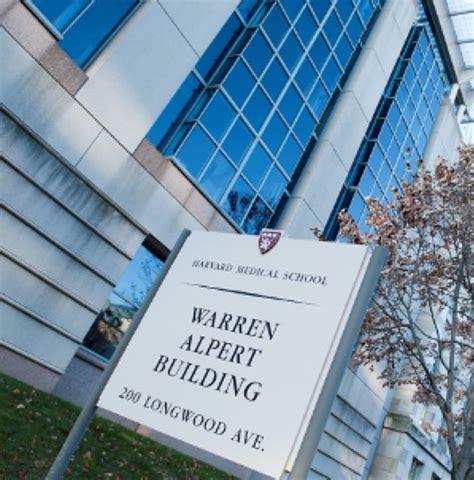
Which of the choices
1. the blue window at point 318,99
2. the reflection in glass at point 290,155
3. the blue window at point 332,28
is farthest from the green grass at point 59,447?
the blue window at point 332,28

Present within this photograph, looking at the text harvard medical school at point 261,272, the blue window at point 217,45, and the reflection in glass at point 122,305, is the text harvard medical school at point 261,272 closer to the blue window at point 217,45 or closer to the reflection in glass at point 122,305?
the reflection in glass at point 122,305

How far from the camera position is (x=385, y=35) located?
2044 centimetres

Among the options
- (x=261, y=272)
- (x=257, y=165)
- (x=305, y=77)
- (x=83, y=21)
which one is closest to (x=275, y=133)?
(x=257, y=165)

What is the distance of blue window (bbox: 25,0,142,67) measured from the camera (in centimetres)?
982

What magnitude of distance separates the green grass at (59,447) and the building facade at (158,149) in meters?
1.48

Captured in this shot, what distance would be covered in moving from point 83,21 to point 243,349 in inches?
374

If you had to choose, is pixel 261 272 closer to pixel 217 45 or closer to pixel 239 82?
pixel 239 82

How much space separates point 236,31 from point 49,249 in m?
8.55

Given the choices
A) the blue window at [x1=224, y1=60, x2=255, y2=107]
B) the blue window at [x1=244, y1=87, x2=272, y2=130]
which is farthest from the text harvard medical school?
the blue window at [x1=244, y1=87, x2=272, y2=130]

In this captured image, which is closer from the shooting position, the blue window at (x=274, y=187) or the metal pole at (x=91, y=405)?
the metal pole at (x=91, y=405)

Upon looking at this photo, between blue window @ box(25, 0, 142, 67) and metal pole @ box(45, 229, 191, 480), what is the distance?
300 inches

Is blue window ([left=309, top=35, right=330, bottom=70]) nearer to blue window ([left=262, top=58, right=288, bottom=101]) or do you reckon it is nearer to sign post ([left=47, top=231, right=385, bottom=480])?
blue window ([left=262, top=58, right=288, bottom=101])

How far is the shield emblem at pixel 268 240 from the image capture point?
367 cm

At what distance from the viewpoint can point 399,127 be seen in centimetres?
2238
